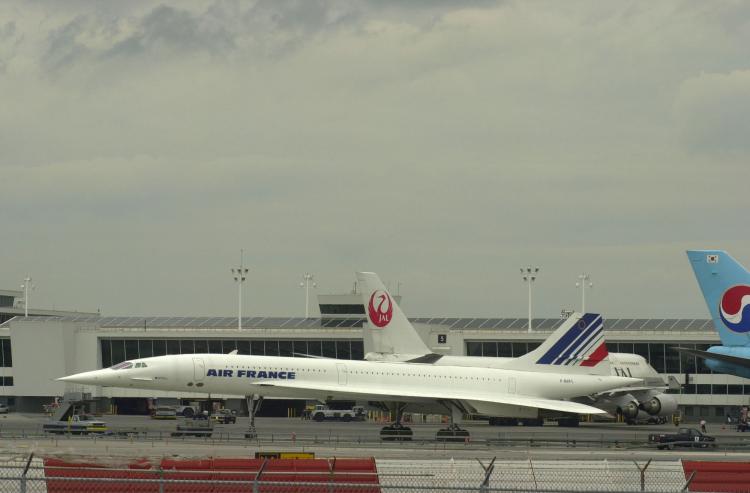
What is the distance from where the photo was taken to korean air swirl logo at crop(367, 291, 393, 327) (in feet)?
246

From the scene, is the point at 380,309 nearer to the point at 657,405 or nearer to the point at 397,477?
the point at 657,405

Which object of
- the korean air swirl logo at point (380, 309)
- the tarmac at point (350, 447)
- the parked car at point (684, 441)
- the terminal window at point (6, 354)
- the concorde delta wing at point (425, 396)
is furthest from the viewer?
the terminal window at point (6, 354)

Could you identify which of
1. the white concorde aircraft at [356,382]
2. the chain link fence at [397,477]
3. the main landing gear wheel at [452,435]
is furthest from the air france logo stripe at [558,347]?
the chain link fence at [397,477]

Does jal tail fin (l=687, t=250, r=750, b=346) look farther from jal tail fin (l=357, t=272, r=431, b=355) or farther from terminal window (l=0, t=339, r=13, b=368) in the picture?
terminal window (l=0, t=339, r=13, b=368)

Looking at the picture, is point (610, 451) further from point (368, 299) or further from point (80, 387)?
point (80, 387)

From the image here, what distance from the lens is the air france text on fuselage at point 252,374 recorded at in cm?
5500

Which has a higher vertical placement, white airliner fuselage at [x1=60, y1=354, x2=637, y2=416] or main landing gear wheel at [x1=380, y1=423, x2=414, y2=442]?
white airliner fuselage at [x1=60, y1=354, x2=637, y2=416]

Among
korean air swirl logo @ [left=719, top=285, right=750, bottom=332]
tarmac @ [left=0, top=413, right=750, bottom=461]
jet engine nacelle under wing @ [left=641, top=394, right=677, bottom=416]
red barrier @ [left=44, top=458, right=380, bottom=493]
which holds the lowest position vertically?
jet engine nacelle under wing @ [left=641, top=394, right=677, bottom=416]

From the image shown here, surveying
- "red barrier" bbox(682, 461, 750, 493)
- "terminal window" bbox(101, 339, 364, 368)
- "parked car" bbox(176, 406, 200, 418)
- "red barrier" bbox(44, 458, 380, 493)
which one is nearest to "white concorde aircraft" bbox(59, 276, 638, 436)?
"parked car" bbox(176, 406, 200, 418)

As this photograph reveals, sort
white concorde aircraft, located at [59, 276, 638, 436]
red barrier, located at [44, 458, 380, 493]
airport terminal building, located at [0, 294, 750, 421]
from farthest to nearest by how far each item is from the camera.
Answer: airport terminal building, located at [0, 294, 750, 421]
white concorde aircraft, located at [59, 276, 638, 436]
red barrier, located at [44, 458, 380, 493]

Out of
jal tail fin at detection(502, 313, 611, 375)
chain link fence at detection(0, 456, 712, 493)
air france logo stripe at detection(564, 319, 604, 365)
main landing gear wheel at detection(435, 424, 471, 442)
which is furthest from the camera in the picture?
air france logo stripe at detection(564, 319, 604, 365)

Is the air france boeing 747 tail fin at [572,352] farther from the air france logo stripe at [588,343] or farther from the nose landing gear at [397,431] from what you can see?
the nose landing gear at [397,431]

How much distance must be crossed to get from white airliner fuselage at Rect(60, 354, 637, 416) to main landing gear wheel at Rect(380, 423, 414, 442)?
2627mm

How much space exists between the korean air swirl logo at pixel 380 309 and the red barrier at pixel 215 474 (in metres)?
44.5
